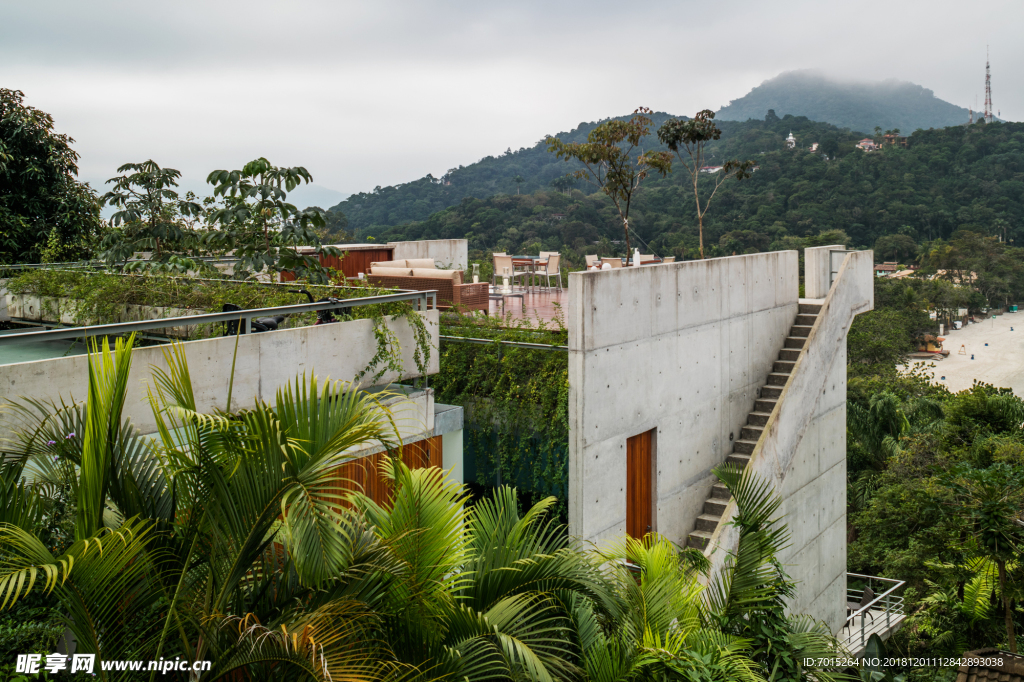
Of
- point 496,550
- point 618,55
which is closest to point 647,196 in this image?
point 618,55

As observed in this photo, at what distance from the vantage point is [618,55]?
66812 millimetres

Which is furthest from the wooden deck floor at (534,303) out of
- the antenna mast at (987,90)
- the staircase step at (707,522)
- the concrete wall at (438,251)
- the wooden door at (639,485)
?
the antenna mast at (987,90)

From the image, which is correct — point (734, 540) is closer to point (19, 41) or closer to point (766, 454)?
point (766, 454)

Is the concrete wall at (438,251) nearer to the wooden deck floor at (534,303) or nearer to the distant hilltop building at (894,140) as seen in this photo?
the wooden deck floor at (534,303)

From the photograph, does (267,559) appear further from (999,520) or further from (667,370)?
(999,520)

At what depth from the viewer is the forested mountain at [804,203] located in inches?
1678

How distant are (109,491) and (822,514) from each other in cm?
1173

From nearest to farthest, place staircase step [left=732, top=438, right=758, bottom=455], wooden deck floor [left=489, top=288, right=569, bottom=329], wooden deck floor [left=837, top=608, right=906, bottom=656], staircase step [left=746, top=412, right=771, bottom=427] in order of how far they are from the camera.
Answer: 1. staircase step [left=732, top=438, right=758, bottom=455]
2. staircase step [left=746, top=412, right=771, bottom=427]
3. wooden deck floor [left=489, top=288, right=569, bottom=329]
4. wooden deck floor [left=837, top=608, right=906, bottom=656]

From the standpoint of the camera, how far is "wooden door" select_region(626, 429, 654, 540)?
8.77 metres

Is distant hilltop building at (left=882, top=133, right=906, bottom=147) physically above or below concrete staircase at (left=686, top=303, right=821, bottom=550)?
above

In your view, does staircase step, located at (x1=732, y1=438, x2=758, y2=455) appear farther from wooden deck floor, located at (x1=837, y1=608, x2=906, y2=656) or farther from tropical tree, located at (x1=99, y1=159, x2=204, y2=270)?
tropical tree, located at (x1=99, y1=159, x2=204, y2=270)

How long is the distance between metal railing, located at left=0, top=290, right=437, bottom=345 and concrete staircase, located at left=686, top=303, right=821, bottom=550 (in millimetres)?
5034

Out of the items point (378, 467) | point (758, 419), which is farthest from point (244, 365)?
point (758, 419)

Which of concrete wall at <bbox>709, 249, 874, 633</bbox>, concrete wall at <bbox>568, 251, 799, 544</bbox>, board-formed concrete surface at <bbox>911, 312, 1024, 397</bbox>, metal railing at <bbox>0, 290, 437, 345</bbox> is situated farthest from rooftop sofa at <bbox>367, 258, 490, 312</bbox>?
board-formed concrete surface at <bbox>911, 312, 1024, 397</bbox>
